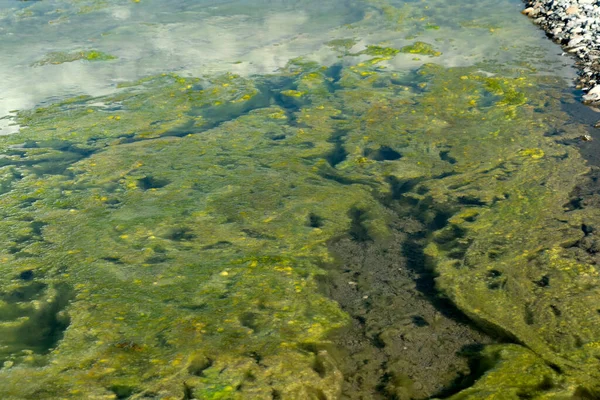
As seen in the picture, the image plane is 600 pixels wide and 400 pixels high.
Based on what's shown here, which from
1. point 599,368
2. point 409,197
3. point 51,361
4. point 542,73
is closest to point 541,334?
point 599,368

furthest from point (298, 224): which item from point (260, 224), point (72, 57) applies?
point (72, 57)

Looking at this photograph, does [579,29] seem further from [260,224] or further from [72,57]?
[72,57]

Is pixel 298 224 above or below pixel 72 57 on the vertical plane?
below

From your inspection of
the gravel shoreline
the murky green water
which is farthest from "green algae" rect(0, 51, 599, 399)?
the gravel shoreline

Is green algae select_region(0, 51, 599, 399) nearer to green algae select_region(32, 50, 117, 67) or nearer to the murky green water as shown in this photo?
the murky green water

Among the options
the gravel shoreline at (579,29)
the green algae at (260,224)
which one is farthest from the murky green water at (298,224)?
the gravel shoreline at (579,29)

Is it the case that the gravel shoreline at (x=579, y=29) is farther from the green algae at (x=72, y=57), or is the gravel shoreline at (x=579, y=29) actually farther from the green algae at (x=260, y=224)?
the green algae at (x=72, y=57)

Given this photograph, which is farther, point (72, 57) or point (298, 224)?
point (72, 57)
